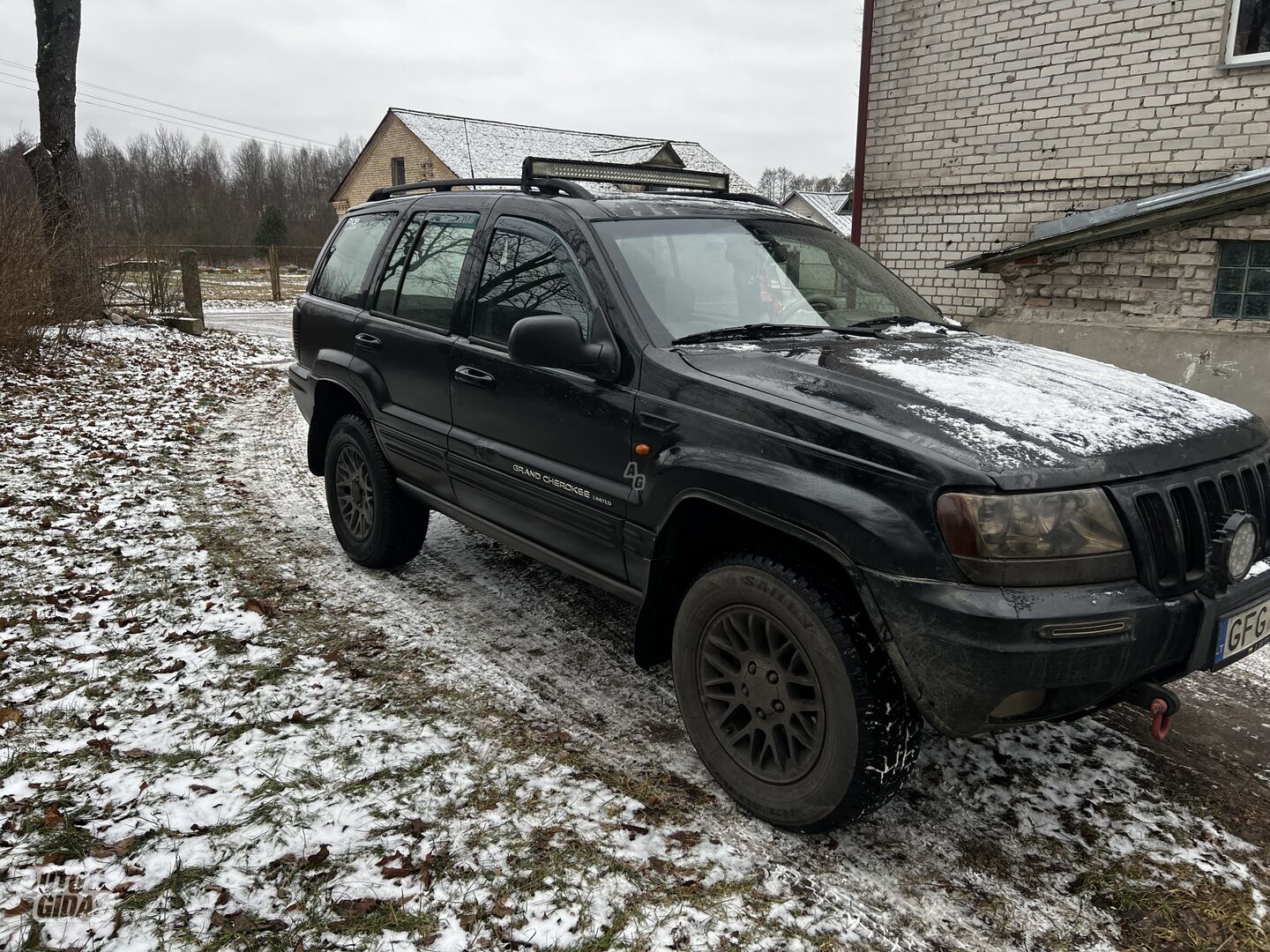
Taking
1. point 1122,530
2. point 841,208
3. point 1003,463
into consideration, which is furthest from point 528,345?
point 841,208

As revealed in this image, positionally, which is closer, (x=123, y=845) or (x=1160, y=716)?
(x=1160, y=716)

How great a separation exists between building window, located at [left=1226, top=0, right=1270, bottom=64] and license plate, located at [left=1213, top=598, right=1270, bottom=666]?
7.12 m

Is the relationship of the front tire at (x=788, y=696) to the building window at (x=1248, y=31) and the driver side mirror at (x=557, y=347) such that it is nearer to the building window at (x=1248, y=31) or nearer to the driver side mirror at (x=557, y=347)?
the driver side mirror at (x=557, y=347)

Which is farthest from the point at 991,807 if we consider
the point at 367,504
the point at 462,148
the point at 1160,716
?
the point at 462,148

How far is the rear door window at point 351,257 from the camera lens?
15.3 feet

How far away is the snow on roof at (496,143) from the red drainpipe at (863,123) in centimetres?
2550

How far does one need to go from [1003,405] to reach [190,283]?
16.8 meters

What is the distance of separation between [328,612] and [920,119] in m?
8.39

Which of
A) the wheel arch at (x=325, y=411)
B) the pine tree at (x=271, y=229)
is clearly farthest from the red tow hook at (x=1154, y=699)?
the pine tree at (x=271, y=229)

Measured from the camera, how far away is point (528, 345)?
116 inches

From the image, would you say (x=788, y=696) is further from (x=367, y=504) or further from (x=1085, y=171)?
(x=1085, y=171)

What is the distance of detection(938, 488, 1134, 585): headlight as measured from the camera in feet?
7.04

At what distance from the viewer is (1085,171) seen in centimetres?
834

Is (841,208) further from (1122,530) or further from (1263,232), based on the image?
(1122,530)
